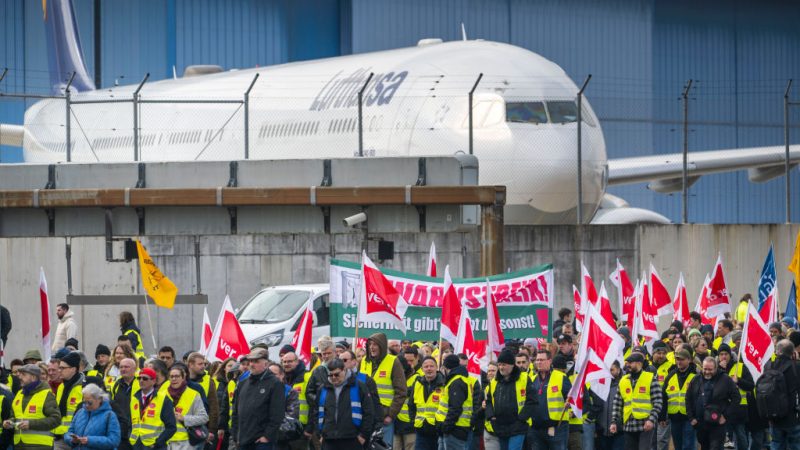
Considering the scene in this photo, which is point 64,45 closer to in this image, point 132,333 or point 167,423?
point 132,333

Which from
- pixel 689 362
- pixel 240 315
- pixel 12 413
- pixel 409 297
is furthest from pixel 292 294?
pixel 12 413

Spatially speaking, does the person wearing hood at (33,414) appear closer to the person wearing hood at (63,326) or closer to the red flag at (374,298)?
the red flag at (374,298)

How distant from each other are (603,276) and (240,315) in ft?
22.3

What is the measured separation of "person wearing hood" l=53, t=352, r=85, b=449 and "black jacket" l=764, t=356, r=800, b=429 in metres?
7.00

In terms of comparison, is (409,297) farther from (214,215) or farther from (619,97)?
(619,97)

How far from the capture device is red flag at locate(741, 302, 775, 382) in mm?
17453

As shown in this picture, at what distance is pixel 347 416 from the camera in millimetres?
14617

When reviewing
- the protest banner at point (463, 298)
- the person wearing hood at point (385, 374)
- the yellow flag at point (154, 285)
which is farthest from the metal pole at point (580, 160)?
the person wearing hood at point (385, 374)

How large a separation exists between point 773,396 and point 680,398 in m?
0.94

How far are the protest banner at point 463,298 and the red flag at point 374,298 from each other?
622mm

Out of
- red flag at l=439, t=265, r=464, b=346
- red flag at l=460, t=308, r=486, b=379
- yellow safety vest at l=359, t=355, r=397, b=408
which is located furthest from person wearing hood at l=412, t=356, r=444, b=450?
red flag at l=439, t=265, r=464, b=346

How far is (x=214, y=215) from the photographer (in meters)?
24.2

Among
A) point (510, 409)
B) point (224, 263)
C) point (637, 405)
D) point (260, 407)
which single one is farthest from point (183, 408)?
point (224, 263)

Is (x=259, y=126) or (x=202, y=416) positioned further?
(x=259, y=126)
